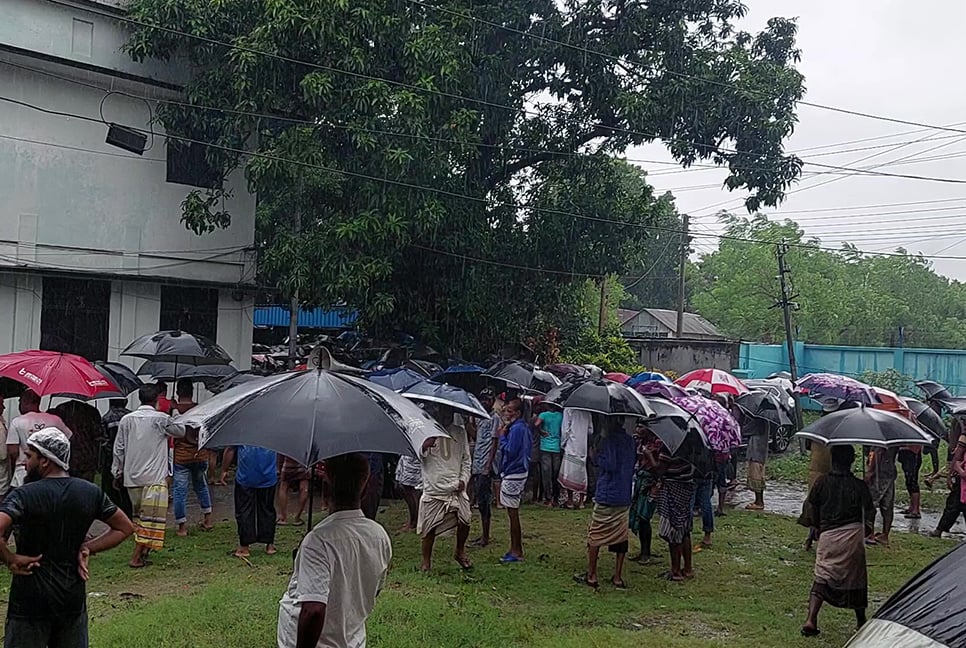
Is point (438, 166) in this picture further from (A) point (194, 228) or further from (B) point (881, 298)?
(B) point (881, 298)

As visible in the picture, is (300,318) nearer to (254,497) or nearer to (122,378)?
(122,378)

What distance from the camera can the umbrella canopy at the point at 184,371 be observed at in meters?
12.9

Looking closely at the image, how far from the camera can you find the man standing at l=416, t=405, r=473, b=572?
896 cm

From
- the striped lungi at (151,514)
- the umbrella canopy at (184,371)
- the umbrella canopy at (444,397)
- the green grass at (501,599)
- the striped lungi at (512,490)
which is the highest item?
the umbrella canopy at (444,397)

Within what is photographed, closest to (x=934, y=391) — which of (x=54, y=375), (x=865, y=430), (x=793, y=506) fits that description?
(x=793, y=506)

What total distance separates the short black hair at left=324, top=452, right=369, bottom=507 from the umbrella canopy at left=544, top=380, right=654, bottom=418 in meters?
4.40

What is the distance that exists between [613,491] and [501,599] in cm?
144

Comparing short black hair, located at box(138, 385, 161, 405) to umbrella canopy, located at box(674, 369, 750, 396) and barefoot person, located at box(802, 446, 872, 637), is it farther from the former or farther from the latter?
umbrella canopy, located at box(674, 369, 750, 396)

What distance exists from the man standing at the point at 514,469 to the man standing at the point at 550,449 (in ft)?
10.6

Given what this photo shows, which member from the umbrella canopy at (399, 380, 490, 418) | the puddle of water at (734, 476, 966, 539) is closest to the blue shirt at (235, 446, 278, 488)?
the umbrella canopy at (399, 380, 490, 418)

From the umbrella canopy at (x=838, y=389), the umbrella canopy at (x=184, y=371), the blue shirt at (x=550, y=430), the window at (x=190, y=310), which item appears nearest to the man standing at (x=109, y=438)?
the umbrella canopy at (x=184, y=371)

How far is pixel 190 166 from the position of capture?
17.1m

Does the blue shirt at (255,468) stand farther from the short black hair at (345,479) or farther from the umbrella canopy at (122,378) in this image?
the short black hair at (345,479)

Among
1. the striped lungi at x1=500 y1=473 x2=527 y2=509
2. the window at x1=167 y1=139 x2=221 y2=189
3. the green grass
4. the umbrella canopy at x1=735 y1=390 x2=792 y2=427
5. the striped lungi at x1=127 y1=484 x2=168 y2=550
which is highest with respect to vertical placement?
the window at x1=167 y1=139 x2=221 y2=189
